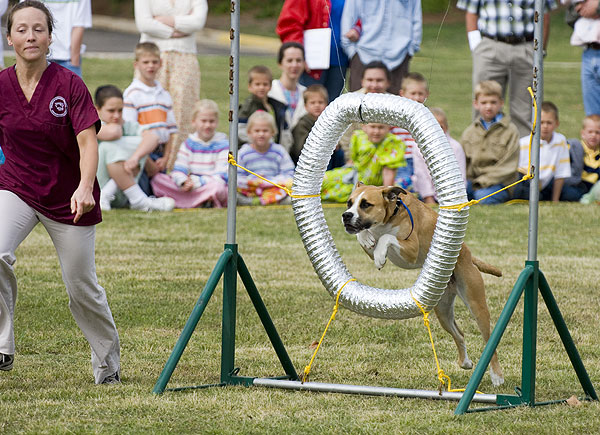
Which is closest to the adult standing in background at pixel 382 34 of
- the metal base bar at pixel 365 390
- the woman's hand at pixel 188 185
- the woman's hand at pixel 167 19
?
the woman's hand at pixel 188 185

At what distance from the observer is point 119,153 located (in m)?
12.1

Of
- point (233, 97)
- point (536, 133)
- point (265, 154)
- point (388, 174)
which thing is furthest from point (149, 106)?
A: point (536, 133)

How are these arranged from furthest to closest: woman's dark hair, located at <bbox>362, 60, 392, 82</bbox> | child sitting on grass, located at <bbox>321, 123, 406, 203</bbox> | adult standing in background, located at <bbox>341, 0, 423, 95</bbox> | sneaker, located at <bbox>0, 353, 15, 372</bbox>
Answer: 1. child sitting on grass, located at <bbox>321, 123, 406, 203</bbox>
2. woman's dark hair, located at <bbox>362, 60, 392, 82</bbox>
3. adult standing in background, located at <bbox>341, 0, 423, 95</bbox>
4. sneaker, located at <bbox>0, 353, 15, 372</bbox>

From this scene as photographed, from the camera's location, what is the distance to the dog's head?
19.6 ft

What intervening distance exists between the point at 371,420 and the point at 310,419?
280 millimetres

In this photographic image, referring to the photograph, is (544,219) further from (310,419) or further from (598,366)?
(310,419)

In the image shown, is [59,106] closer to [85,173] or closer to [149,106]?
[85,173]

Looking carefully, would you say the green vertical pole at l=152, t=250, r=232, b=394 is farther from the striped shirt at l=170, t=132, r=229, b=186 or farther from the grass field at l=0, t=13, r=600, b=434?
the striped shirt at l=170, t=132, r=229, b=186

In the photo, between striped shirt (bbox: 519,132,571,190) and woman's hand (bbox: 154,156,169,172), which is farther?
striped shirt (bbox: 519,132,571,190)

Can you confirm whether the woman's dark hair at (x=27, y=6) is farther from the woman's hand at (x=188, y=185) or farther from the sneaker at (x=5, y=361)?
the woman's hand at (x=188, y=185)

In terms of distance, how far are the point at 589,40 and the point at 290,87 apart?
3.55 m

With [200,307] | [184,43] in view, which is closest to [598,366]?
[200,307]

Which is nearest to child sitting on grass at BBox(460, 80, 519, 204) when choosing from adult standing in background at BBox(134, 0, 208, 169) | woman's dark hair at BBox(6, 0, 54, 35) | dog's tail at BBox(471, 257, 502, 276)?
adult standing in background at BBox(134, 0, 208, 169)

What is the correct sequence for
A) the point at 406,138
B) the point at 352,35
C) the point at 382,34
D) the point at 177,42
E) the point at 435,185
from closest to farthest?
1. the point at 435,185
2. the point at 352,35
3. the point at 382,34
4. the point at 406,138
5. the point at 177,42
